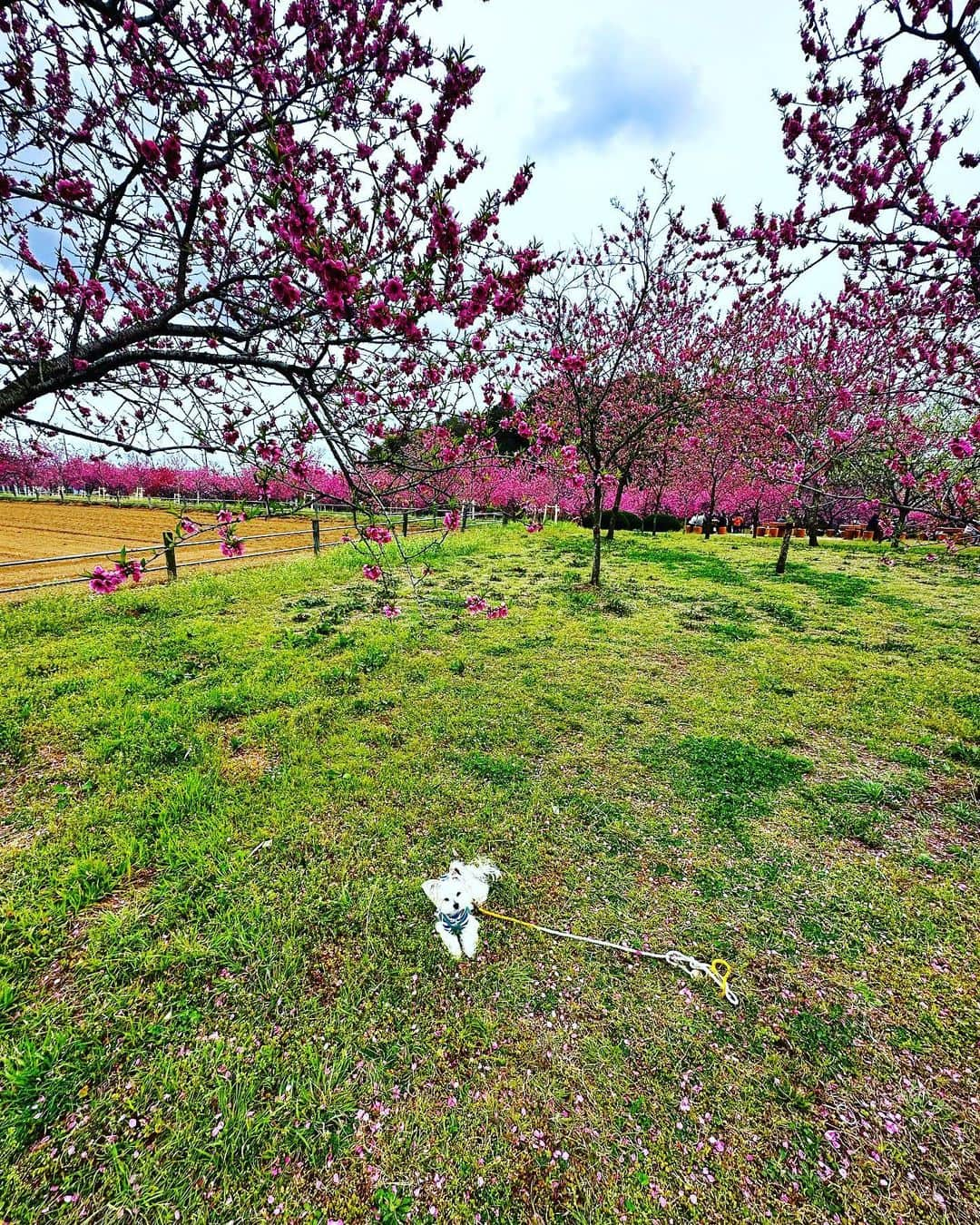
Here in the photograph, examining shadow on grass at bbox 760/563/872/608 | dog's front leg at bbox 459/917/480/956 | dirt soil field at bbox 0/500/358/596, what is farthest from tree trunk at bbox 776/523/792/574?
dog's front leg at bbox 459/917/480/956

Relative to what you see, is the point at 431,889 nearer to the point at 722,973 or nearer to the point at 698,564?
the point at 722,973

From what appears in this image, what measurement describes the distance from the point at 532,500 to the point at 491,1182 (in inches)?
876

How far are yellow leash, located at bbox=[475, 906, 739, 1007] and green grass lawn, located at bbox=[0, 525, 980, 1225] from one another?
59mm

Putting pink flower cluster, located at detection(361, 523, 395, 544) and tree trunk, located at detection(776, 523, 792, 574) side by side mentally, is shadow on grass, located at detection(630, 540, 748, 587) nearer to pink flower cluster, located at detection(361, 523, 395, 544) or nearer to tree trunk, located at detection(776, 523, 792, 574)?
tree trunk, located at detection(776, 523, 792, 574)

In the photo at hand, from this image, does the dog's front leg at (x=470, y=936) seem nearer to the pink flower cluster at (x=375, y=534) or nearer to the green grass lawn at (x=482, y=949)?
the green grass lawn at (x=482, y=949)

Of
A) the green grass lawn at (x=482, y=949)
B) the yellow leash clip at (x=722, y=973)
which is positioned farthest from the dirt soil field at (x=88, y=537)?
the yellow leash clip at (x=722, y=973)

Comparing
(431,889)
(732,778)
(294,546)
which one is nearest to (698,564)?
(732,778)

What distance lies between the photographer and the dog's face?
8.68 ft

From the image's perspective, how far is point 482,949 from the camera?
2.63 m

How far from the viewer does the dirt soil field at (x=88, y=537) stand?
14.2 metres

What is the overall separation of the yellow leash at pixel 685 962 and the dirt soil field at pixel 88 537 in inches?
308

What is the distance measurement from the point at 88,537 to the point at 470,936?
32638 millimetres

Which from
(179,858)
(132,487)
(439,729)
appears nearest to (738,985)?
(439,729)

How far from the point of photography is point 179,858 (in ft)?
10.1
